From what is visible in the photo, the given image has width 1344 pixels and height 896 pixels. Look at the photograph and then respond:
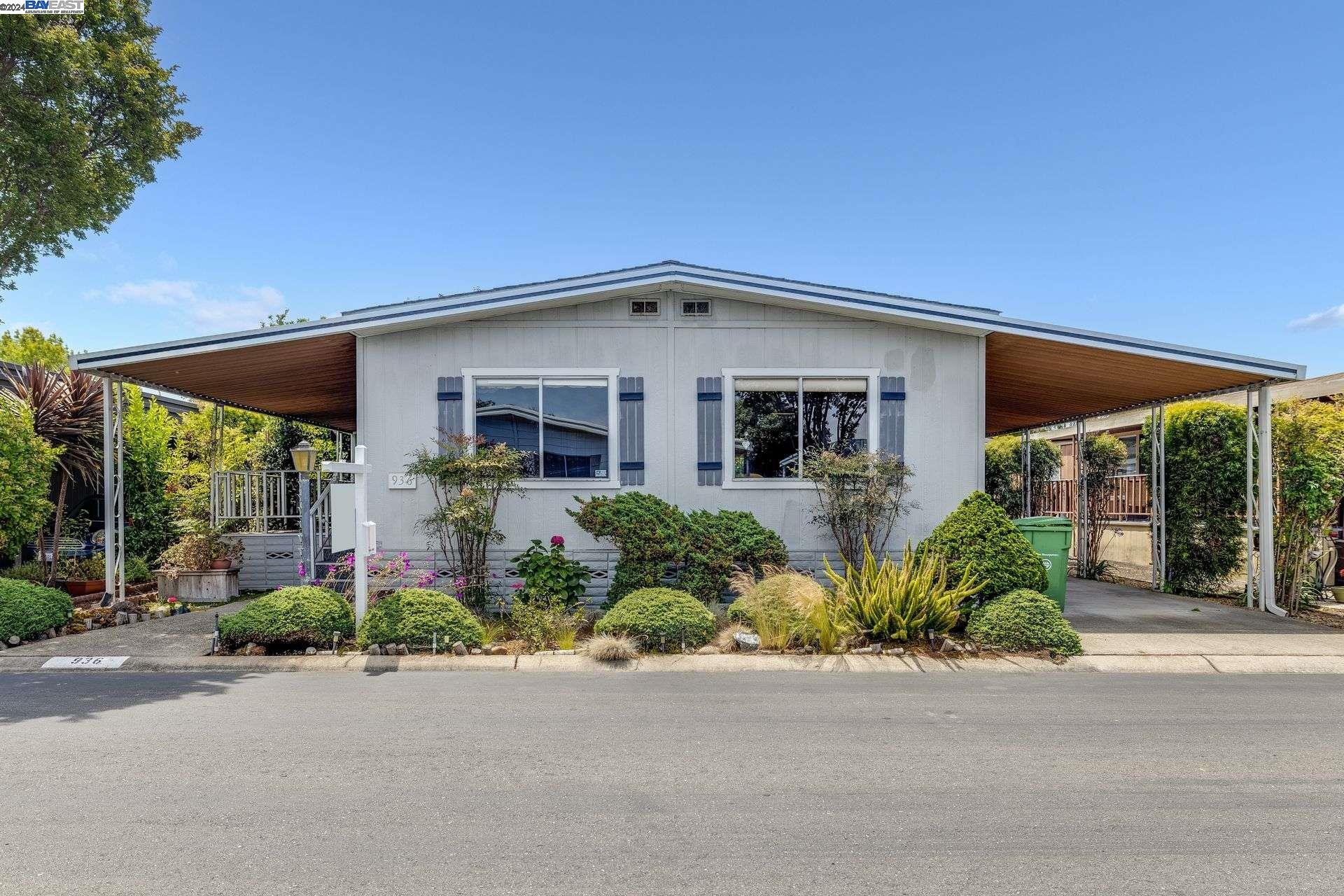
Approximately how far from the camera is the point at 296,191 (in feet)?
46.4

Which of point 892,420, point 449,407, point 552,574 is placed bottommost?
point 552,574

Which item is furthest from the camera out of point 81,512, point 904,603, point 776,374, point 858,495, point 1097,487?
point 1097,487

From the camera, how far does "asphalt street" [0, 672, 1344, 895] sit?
3.21m

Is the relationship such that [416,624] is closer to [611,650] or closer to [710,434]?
[611,650]

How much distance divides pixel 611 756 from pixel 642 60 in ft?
41.6

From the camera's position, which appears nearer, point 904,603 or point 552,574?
point 904,603

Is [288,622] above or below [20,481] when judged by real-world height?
below

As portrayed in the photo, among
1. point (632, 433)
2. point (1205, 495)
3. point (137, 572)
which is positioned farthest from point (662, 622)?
point (137, 572)

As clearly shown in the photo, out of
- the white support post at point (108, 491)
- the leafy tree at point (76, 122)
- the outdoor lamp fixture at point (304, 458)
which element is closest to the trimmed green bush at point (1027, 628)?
the outdoor lamp fixture at point (304, 458)

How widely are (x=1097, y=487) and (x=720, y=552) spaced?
9.28 meters

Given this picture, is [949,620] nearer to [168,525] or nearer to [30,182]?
[168,525]

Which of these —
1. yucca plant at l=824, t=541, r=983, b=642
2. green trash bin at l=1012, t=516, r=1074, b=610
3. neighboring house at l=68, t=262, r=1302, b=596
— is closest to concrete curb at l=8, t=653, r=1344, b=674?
yucca plant at l=824, t=541, r=983, b=642

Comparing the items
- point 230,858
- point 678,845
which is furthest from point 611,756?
point 230,858

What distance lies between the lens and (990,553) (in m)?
7.82
